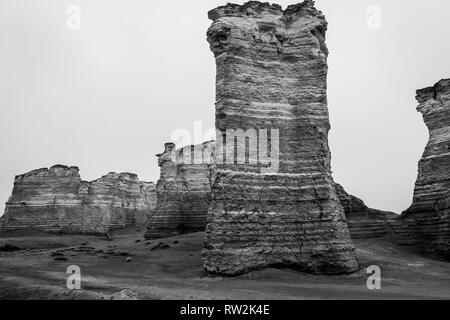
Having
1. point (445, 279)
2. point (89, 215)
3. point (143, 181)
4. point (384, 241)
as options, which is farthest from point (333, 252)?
point (143, 181)

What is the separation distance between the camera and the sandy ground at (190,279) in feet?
40.5

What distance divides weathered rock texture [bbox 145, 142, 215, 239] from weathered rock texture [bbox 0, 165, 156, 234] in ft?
40.0

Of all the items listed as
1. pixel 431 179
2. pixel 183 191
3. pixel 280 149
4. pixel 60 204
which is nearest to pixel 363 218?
pixel 431 179

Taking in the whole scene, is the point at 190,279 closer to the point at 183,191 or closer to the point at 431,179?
the point at 431,179

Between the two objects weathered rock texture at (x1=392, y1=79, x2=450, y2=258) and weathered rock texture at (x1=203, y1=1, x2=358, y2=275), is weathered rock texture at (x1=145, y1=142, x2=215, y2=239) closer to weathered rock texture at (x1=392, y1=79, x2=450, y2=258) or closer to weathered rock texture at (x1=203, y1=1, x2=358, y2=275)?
weathered rock texture at (x1=392, y1=79, x2=450, y2=258)

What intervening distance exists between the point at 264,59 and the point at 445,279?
506 inches

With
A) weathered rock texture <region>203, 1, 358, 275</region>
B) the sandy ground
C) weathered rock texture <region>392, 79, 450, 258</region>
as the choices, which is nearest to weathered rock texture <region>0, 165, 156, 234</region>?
the sandy ground

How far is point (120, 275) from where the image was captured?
56.9ft

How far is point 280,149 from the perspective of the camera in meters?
18.7

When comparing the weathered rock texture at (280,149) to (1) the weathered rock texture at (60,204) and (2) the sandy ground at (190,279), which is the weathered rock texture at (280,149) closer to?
(2) the sandy ground at (190,279)

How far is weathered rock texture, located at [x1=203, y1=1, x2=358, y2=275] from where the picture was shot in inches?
682

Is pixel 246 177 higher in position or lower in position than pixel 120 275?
higher
